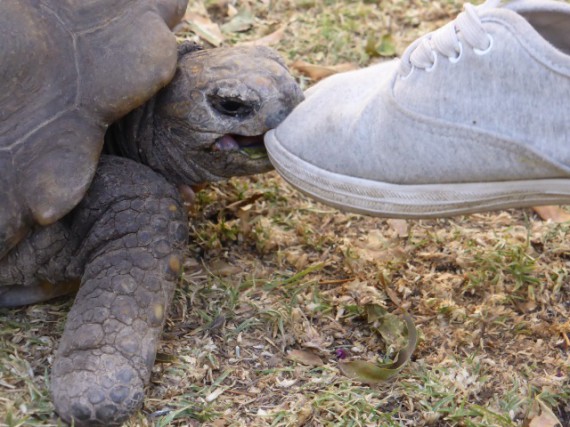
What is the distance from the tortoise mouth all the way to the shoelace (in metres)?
0.49

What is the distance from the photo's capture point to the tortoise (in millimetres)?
2158

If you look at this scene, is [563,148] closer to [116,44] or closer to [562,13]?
[562,13]

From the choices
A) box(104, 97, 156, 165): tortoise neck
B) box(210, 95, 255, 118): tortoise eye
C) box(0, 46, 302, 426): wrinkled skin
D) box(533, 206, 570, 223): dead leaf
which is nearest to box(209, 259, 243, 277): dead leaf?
box(0, 46, 302, 426): wrinkled skin

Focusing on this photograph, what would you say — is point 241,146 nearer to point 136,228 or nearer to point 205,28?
point 136,228

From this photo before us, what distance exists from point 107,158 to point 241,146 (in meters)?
0.39

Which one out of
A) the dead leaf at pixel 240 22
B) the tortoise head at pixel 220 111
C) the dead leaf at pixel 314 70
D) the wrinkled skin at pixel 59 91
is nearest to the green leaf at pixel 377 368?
the tortoise head at pixel 220 111

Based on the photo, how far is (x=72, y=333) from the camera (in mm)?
2176

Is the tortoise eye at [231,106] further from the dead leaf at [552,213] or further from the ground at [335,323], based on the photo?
the dead leaf at [552,213]

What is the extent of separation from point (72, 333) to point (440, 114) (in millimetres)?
1063

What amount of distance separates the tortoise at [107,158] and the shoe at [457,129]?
259 mm

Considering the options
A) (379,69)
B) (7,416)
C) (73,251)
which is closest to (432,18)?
(379,69)

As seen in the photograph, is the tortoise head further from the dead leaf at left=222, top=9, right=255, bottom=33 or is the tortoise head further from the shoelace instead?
the dead leaf at left=222, top=9, right=255, bottom=33

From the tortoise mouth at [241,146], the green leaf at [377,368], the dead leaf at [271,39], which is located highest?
the tortoise mouth at [241,146]

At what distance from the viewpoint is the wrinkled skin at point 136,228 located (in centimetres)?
210
